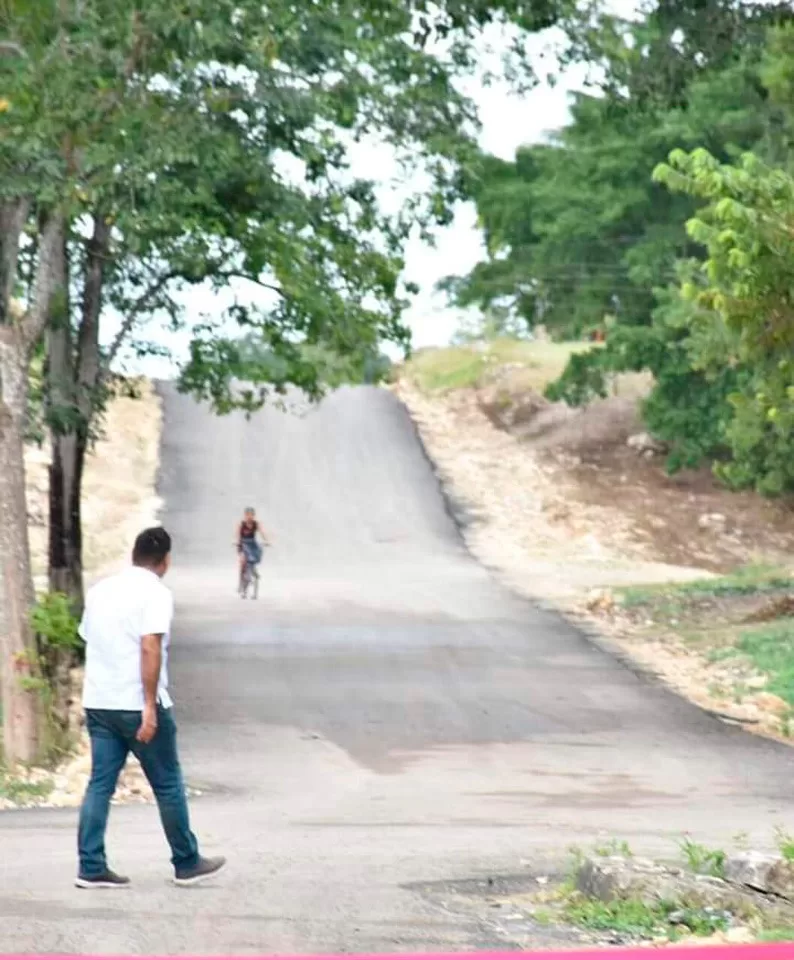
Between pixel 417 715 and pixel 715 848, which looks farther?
pixel 417 715

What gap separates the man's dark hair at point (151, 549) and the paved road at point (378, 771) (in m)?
1.49

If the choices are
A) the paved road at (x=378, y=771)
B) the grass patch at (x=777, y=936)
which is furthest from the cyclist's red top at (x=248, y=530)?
the grass patch at (x=777, y=936)

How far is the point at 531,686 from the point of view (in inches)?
912

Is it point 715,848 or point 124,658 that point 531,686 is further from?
point 124,658

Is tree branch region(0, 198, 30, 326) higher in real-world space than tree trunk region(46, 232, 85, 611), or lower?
higher

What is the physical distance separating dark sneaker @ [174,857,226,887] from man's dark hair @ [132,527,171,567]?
140cm

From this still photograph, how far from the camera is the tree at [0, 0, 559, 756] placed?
53.1 feet

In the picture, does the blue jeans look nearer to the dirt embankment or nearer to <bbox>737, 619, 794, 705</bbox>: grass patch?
<bbox>737, 619, 794, 705</bbox>: grass patch

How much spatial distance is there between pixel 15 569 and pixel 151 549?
24.0ft

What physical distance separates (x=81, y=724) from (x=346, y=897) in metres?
10.4

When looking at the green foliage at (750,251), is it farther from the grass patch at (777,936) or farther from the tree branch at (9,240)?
the grass patch at (777,936)

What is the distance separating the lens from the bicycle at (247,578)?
3462 cm

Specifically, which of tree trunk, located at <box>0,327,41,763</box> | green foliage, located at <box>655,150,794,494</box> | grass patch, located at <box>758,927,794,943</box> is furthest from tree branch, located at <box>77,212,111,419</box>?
grass patch, located at <box>758,927,794,943</box>

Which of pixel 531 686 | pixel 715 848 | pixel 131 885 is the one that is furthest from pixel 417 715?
pixel 131 885
